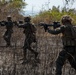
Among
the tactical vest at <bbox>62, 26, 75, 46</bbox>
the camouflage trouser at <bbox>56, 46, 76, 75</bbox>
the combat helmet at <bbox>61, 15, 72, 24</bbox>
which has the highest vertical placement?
the combat helmet at <bbox>61, 15, 72, 24</bbox>

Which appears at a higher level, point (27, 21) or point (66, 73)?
point (27, 21)

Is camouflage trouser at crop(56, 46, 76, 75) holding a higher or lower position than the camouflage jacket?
lower

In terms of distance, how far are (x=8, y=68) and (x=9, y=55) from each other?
2.12m

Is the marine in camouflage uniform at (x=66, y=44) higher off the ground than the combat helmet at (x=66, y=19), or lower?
lower

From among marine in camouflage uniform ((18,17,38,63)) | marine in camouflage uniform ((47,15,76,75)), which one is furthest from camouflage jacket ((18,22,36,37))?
marine in camouflage uniform ((47,15,76,75))

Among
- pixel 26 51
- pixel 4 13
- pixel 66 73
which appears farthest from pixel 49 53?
pixel 4 13

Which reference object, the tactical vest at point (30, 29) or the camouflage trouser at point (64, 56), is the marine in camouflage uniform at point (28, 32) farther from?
the camouflage trouser at point (64, 56)

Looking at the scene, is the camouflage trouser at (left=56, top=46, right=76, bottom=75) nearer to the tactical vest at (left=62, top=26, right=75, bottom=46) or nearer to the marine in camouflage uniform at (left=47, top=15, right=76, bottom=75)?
the marine in camouflage uniform at (left=47, top=15, right=76, bottom=75)

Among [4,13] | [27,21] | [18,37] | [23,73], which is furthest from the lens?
[4,13]

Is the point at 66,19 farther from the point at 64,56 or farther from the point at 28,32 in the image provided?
the point at 28,32

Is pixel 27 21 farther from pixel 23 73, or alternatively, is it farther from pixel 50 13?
pixel 50 13

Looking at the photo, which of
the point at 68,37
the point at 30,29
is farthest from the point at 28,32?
the point at 68,37

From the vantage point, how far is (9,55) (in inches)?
481

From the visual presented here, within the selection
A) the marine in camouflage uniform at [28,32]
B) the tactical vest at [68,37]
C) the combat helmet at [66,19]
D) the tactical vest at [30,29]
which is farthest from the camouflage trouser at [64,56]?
the tactical vest at [30,29]
